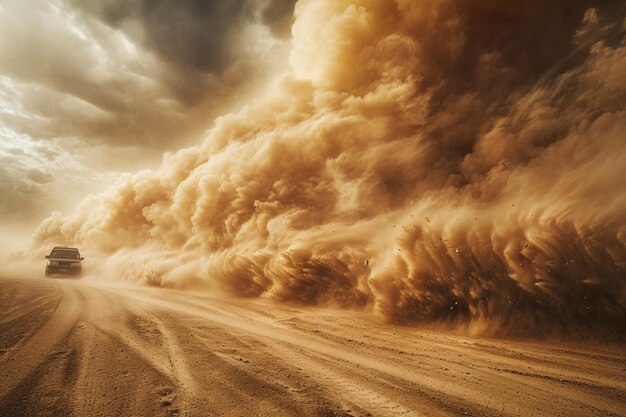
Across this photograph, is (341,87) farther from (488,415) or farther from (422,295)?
(488,415)

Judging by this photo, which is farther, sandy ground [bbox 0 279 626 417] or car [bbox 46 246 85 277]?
car [bbox 46 246 85 277]

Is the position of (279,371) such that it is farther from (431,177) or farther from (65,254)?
(65,254)

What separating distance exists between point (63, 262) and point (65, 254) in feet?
2.25

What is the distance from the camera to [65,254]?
17.9 m

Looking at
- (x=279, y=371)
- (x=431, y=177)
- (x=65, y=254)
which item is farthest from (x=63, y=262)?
(x=431, y=177)

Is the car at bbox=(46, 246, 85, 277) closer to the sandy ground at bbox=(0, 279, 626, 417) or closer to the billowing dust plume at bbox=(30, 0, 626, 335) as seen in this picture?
the billowing dust plume at bbox=(30, 0, 626, 335)

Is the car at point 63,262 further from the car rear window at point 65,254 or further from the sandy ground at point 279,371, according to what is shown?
the sandy ground at point 279,371

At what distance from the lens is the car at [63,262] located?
1716 cm

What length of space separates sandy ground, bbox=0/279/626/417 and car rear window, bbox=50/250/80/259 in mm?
13413

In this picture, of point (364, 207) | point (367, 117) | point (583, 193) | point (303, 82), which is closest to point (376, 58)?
point (367, 117)

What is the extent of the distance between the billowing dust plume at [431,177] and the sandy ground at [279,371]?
1439 mm

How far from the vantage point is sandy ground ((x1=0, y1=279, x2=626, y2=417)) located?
10.1 feet

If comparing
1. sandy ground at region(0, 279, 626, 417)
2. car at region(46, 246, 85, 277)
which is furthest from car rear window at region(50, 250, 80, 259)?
sandy ground at region(0, 279, 626, 417)

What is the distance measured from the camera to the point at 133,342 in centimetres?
492
